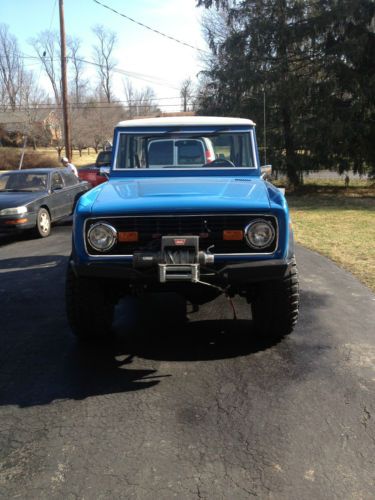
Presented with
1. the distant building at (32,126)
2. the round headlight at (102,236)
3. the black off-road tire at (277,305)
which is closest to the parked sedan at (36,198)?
the round headlight at (102,236)

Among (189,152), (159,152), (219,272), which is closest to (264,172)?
(189,152)

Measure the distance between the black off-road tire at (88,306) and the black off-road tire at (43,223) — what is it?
629 centimetres

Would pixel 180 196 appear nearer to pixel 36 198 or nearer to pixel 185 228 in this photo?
pixel 185 228

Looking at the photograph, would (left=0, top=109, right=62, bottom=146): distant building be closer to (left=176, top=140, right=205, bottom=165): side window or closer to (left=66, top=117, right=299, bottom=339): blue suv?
(left=176, top=140, right=205, bottom=165): side window

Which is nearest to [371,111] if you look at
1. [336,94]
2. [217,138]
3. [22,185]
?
[336,94]

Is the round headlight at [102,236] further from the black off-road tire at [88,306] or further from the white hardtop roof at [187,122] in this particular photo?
the white hardtop roof at [187,122]

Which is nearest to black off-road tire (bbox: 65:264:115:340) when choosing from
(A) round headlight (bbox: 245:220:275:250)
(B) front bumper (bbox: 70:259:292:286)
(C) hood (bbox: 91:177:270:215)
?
(B) front bumper (bbox: 70:259:292:286)

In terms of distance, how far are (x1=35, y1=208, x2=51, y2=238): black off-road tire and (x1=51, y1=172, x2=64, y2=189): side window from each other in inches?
31.5

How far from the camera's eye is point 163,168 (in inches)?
198

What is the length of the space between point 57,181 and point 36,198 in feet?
3.85

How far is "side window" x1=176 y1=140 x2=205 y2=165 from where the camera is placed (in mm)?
5156

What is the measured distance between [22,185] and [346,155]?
10780mm

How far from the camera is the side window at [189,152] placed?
16.9 ft

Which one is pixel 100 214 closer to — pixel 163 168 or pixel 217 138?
pixel 163 168
